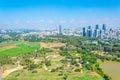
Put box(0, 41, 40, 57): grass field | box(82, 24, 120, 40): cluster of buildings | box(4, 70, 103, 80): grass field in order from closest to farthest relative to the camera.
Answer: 1. box(4, 70, 103, 80): grass field
2. box(0, 41, 40, 57): grass field
3. box(82, 24, 120, 40): cluster of buildings

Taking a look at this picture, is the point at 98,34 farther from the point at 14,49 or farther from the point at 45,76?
the point at 45,76

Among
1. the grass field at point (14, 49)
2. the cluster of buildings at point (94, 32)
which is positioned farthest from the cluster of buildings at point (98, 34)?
the grass field at point (14, 49)

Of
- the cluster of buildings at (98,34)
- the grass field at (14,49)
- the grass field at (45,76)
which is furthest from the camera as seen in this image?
the cluster of buildings at (98,34)

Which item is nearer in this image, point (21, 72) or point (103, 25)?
point (21, 72)

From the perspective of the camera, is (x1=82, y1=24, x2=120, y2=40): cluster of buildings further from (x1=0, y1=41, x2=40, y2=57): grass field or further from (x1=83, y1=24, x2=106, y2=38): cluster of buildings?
(x1=0, y1=41, x2=40, y2=57): grass field

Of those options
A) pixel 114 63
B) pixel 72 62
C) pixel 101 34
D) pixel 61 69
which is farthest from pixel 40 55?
pixel 101 34

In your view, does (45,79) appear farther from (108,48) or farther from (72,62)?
(108,48)

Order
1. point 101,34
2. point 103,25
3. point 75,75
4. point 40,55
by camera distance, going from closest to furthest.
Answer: point 75,75 < point 40,55 < point 101,34 < point 103,25

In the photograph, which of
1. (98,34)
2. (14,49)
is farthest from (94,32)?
(14,49)

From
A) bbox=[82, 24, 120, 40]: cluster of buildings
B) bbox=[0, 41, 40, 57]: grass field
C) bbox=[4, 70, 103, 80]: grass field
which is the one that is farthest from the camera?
bbox=[82, 24, 120, 40]: cluster of buildings

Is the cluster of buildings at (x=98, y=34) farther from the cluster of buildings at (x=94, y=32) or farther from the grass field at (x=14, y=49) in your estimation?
the grass field at (x=14, y=49)

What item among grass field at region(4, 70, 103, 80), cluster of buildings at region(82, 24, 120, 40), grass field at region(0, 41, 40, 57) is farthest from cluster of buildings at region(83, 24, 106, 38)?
grass field at region(4, 70, 103, 80)
